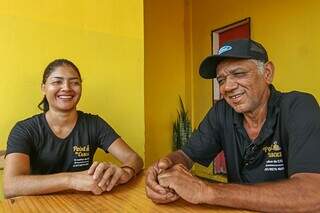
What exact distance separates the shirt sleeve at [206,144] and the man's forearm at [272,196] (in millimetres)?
590

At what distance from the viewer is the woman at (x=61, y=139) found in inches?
62.9

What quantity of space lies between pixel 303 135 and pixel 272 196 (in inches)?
12.4

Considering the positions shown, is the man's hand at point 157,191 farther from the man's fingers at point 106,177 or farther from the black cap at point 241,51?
the black cap at point 241,51

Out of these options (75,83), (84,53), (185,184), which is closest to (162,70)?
(84,53)

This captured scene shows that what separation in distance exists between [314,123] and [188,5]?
3.97 meters

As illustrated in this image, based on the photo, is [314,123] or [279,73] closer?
[314,123]

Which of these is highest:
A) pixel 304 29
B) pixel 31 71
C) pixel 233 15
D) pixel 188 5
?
pixel 188 5

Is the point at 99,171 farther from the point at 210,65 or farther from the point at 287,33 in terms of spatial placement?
the point at 287,33

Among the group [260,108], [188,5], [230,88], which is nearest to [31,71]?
[230,88]

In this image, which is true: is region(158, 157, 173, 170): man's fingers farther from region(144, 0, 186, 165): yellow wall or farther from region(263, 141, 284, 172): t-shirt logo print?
region(144, 0, 186, 165): yellow wall

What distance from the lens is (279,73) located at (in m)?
3.51

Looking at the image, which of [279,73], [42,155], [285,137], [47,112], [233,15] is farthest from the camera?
[233,15]

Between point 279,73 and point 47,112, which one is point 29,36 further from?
point 279,73

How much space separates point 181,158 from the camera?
163 centimetres
